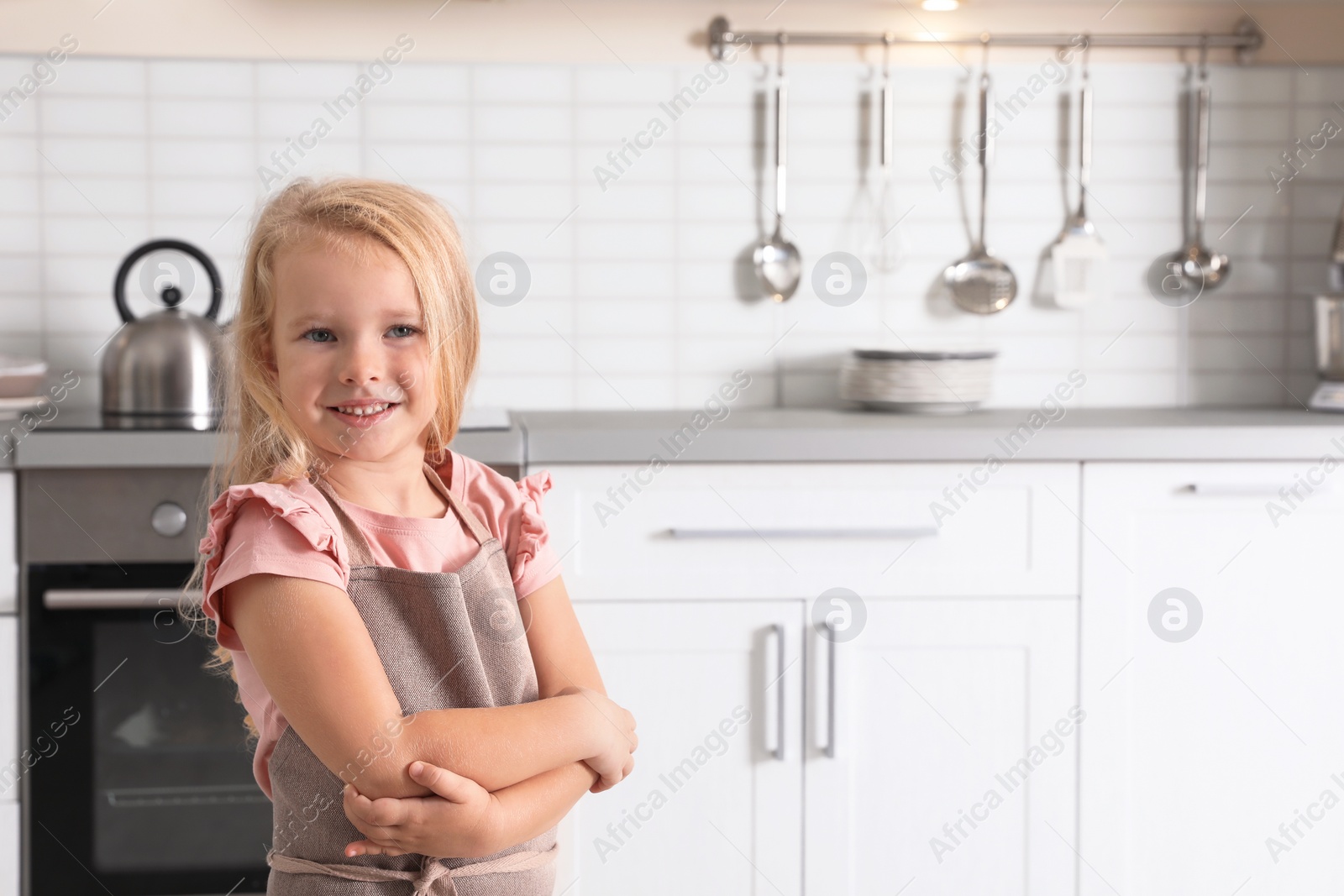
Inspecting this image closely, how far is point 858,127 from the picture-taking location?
203 cm

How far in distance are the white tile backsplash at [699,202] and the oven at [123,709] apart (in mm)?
589

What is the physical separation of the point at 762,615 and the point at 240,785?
0.71 metres

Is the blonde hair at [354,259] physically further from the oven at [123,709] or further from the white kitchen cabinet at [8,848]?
the white kitchen cabinet at [8,848]

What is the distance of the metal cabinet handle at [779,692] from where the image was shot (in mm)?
1523

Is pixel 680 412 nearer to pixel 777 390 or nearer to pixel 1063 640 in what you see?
pixel 777 390

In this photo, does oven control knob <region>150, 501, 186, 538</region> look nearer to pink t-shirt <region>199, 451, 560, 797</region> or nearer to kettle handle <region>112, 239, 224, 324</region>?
kettle handle <region>112, 239, 224, 324</region>

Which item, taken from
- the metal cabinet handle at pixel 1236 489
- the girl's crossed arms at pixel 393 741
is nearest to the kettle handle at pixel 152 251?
the girl's crossed arms at pixel 393 741

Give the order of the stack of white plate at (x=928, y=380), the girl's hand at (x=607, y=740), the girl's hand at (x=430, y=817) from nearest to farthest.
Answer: the girl's hand at (x=430, y=817) < the girl's hand at (x=607, y=740) < the stack of white plate at (x=928, y=380)

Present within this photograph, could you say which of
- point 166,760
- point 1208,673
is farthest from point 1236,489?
point 166,760

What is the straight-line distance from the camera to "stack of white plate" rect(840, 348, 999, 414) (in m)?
1.79

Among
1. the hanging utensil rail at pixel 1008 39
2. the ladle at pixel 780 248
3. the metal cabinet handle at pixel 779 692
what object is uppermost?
the hanging utensil rail at pixel 1008 39

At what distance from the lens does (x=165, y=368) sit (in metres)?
1.67

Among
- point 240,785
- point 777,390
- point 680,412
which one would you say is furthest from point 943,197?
point 240,785

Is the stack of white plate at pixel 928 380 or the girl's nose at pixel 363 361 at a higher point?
the stack of white plate at pixel 928 380
